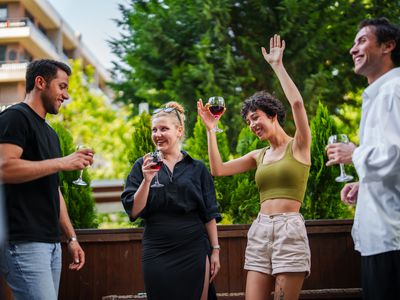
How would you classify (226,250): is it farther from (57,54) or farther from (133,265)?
(57,54)

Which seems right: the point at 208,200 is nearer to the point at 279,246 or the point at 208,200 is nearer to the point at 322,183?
the point at 279,246

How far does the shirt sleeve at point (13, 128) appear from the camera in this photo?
2355 mm

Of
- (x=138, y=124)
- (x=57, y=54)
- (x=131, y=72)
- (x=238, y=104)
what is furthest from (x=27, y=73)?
(x=57, y=54)

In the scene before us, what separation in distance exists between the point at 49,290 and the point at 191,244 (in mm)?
793

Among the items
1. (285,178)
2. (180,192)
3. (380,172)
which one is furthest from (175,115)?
(380,172)

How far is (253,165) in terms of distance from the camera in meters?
3.34

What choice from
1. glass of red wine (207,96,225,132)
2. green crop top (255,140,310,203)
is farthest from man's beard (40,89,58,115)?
green crop top (255,140,310,203)

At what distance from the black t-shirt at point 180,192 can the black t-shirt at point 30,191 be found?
498 mm

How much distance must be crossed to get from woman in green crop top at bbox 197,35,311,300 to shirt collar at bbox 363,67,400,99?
0.74 metres

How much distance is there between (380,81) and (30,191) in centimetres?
158

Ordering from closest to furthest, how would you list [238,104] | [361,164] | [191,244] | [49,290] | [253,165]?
[361,164] < [49,290] < [191,244] < [253,165] < [238,104]

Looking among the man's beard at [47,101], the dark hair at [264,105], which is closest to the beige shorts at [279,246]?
the dark hair at [264,105]

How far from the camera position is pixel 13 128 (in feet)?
7.78

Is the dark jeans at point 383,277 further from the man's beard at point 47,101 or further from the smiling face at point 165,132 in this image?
the man's beard at point 47,101
